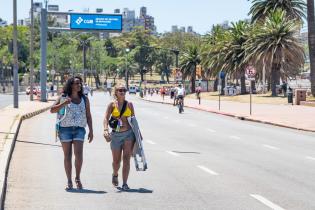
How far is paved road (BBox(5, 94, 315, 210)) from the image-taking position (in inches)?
416

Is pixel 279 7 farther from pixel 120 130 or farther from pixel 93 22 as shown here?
pixel 120 130

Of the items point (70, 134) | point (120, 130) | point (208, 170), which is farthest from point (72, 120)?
point (208, 170)

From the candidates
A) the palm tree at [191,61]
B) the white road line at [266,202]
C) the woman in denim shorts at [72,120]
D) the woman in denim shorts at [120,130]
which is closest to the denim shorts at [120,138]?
the woman in denim shorts at [120,130]

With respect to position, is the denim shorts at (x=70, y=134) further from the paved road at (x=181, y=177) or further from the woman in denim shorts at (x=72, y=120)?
the paved road at (x=181, y=177)

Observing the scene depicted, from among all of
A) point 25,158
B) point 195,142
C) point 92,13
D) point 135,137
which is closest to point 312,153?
point 195,142

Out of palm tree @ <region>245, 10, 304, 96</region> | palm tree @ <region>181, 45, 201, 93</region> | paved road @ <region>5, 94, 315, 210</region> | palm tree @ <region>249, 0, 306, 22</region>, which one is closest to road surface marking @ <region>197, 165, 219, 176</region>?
paved road @ <region>5, 94, 315, 210</region>

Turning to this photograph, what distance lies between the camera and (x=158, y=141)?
2330 centimetres

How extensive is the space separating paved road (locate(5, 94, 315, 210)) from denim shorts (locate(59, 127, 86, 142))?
2.68 feet

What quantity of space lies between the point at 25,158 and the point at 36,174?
10.0 feet

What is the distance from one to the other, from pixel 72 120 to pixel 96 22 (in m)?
53.0

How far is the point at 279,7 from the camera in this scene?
83.2 meters

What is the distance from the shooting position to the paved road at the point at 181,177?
34.6 ft

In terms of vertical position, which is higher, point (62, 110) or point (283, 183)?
point (62, 110)

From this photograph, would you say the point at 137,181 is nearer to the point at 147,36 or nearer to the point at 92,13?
the point at 92,13
